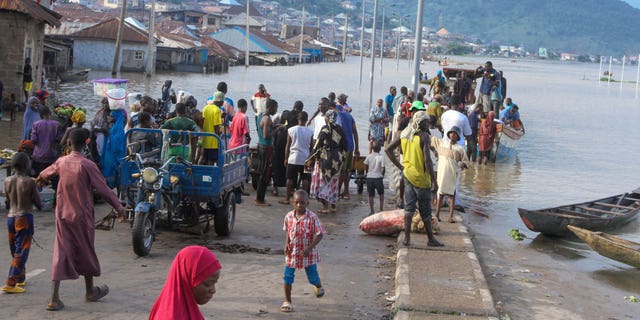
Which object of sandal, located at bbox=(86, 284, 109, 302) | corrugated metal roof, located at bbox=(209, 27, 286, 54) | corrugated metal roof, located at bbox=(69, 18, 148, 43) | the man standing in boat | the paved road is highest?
corrugated metal roof, located at bbox=(209, 27, 286, 54)

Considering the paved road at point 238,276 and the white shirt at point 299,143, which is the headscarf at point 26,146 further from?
the white shirt at point 299,143

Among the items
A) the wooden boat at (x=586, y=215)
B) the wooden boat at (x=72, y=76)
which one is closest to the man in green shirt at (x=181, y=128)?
the wooden boat at (x=586, y=215)

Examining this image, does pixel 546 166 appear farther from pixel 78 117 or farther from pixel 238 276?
pixel 238 276

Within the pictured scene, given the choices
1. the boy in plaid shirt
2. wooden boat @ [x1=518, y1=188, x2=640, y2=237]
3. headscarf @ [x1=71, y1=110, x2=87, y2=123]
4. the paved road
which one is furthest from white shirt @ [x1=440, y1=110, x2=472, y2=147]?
the boy in plaid shirt

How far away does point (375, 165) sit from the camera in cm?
1305

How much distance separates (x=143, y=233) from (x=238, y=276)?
116 centimetres

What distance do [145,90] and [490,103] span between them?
2406 centimetres

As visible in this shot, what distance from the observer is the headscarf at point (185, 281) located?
3893 mm

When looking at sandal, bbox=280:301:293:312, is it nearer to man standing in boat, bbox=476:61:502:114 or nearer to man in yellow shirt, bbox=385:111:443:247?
man in yellow shirt, bbox=385:111:443:247

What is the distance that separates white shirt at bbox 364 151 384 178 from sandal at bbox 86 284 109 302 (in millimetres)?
5864

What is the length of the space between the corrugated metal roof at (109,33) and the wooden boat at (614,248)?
50260 millimetres

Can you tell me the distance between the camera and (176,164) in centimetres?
1008

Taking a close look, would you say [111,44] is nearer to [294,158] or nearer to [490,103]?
[490,103]

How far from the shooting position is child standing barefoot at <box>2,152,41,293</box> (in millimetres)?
7719
